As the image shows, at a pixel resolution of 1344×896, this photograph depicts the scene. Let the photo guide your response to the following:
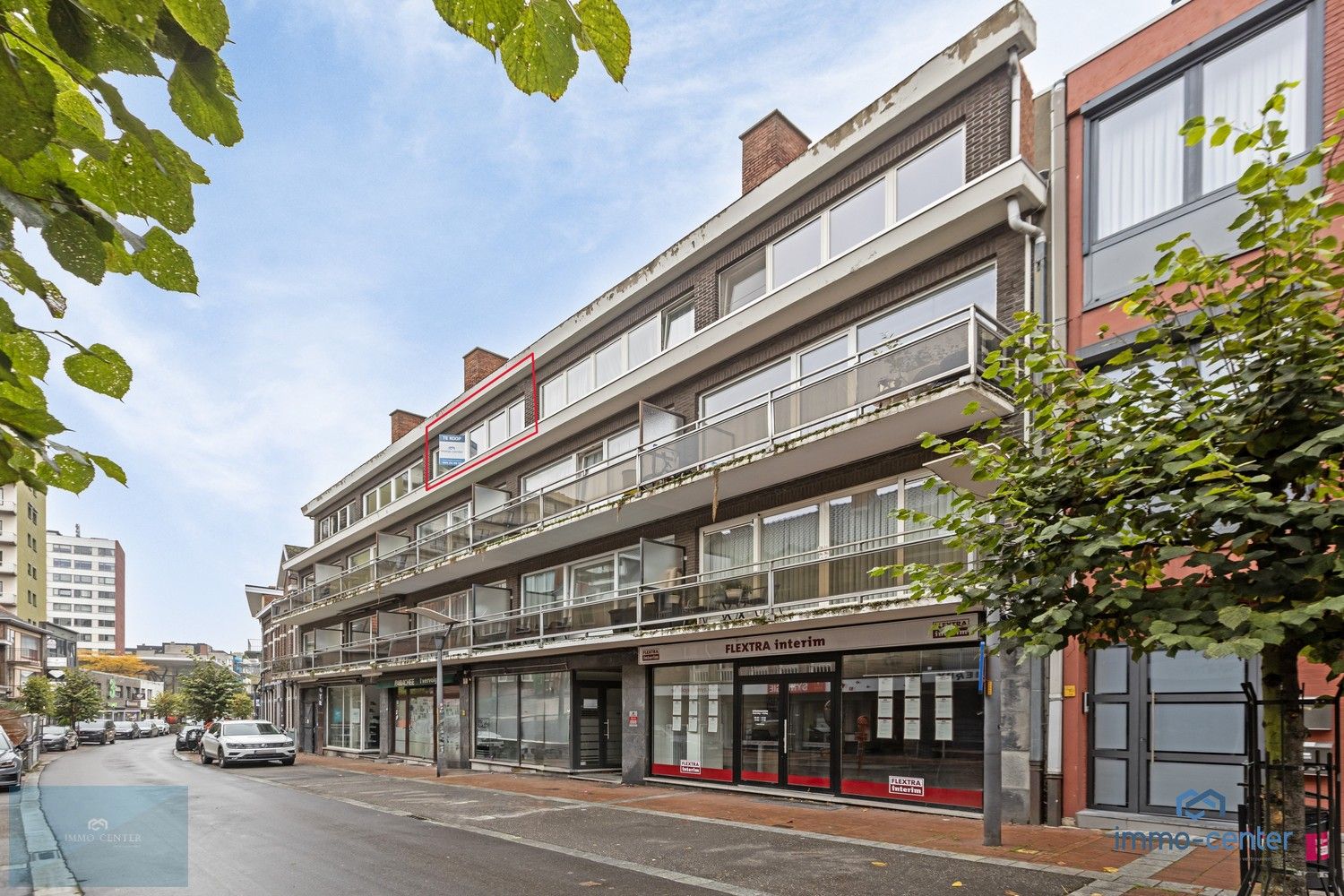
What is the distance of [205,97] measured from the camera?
1.69m

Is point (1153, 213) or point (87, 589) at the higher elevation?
point (1153, 213)

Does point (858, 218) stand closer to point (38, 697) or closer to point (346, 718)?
point (346, 718)

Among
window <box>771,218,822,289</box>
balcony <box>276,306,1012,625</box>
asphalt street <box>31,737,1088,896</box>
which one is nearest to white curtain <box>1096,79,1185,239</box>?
balcony <box>276,306,1012,625</box>

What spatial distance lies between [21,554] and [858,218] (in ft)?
245

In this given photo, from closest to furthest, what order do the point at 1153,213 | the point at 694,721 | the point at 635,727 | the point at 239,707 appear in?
1. the point at 1153,213
2. the point at 694,721
3. the point at 635,727
4. the point at 239,707

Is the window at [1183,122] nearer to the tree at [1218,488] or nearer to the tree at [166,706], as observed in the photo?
the tree at [1218,488]

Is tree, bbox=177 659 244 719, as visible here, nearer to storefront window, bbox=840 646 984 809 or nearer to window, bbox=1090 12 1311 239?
storefront window, bbox=840 646 984 809

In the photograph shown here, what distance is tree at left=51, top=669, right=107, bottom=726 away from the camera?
2126 inches

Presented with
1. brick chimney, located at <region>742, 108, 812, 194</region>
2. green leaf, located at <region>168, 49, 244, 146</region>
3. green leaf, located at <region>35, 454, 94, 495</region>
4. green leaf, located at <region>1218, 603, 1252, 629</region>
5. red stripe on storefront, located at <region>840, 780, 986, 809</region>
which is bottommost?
red stripe on storefront, located at <region>840, 780, 986, 809</region>

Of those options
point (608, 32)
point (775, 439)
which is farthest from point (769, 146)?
point (608, 32)

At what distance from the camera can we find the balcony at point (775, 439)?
11875 mm

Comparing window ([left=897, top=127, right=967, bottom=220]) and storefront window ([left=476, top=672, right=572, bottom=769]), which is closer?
window ([left=897, top=127, right=967, bottom=220])

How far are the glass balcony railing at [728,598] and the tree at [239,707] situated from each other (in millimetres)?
31709

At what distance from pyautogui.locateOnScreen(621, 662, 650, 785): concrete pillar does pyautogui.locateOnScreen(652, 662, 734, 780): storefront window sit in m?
0.22
